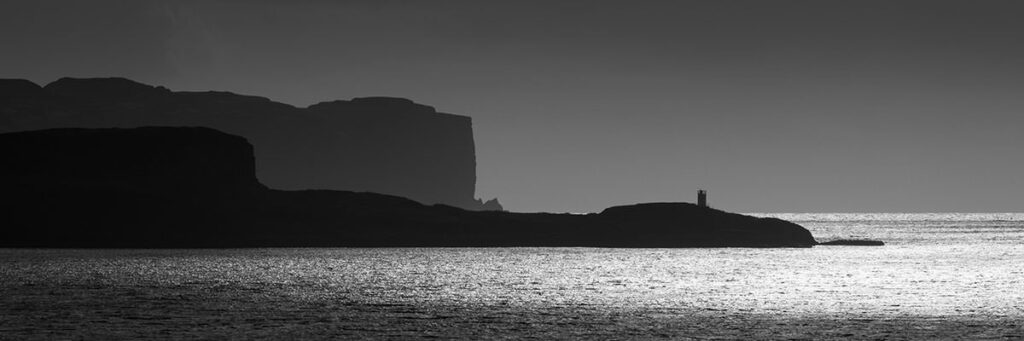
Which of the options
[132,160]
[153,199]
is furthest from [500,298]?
[132,160]

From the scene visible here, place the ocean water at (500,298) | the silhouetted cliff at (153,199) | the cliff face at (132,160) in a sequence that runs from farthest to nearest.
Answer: the cliff face at (132,160) → the silhouetted cliff at (153,199) → the ocean water at (500,298)

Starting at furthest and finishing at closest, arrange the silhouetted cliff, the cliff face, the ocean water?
the cliff face < the silhouetted cliff < the ocean water

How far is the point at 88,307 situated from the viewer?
251 ft

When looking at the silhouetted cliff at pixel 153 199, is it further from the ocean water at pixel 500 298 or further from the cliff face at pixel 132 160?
the ocean water at pixel 500 298

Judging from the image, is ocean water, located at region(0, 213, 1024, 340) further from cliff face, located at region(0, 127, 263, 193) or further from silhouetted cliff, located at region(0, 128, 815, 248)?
cliff face, located at region(0, 127, 263, 193)

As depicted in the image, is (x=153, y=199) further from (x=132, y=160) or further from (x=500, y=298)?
(x=500, y=298)

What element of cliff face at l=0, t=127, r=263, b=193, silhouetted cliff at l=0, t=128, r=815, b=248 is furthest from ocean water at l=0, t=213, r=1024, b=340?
cliff face at l=0, t=127, r=263, b=193

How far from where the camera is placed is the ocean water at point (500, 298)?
64.5m

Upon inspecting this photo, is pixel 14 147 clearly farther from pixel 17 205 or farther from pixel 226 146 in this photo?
pixel 226 146

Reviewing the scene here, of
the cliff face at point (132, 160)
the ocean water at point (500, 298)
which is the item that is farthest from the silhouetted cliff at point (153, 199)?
the ocean water at point (500, 298)

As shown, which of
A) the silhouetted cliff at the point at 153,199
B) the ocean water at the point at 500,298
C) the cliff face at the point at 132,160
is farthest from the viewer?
the cliff face at the point at 132,160

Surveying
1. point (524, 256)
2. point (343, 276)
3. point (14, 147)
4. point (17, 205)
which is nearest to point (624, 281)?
point (343, 276)

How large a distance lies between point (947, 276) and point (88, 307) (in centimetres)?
7817

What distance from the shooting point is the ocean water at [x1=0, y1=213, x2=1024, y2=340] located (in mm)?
64500
